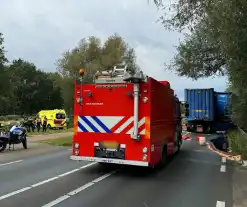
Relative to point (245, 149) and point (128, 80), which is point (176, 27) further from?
point (245, 149)

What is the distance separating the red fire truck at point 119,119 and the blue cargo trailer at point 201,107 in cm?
1932

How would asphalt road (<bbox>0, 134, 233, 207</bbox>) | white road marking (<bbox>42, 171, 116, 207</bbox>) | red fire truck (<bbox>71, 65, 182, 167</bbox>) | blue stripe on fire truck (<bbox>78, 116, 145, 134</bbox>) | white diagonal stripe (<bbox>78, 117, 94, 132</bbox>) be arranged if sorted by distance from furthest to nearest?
white diagonal stripe (<bbox>78, 117, 94, 132</bbox>) < blue stripe on fire truck (<bbox>78, 116, 145, 134</bbox>) < red fire truck (<bbox>71, 65, 182, 167</bbox>) < asphalt road (<bbox>0, 134, 233, 207</bbox>) < white road marking (<bbox>42, 171, 116, 207</bbox>)

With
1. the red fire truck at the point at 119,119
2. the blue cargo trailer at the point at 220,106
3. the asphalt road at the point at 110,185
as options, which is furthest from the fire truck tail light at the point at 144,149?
the blue cargo trailer at the point at 220,106

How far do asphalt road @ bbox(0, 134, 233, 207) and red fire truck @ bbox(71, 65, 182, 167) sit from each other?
60 centimetres

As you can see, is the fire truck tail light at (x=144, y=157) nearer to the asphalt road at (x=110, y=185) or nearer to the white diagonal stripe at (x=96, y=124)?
the asphalt road at (x=110, y=185)

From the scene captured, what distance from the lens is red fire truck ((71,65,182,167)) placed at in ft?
32.7

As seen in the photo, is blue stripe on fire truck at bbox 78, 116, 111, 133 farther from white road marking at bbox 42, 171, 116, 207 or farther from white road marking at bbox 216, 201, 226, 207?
white road marking at bbox 216, 201, 226, 207

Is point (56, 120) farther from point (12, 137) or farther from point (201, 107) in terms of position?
point (12, 137)

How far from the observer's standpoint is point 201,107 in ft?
98.6

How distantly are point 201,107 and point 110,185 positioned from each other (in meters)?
22.1

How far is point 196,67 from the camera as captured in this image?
66.5 feet

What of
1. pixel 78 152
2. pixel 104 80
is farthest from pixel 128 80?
pixel 78 152

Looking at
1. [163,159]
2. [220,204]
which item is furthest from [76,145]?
[220,204]

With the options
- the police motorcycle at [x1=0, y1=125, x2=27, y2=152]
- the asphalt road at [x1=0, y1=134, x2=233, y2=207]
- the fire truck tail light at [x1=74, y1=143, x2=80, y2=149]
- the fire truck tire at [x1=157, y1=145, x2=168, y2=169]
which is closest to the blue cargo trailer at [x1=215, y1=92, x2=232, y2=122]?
the police motorcycle at [x1=0, y1=125, x2=27, y2=152]
